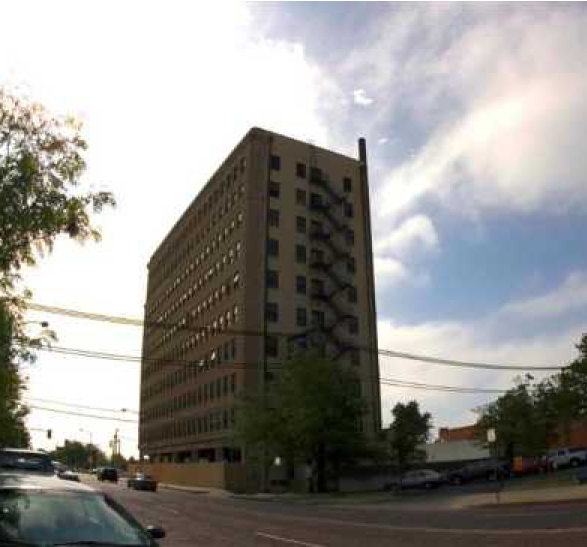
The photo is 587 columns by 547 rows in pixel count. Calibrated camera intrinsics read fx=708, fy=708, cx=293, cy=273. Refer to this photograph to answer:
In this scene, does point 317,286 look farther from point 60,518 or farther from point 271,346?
point 60,518

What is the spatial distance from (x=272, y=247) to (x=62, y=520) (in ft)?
202

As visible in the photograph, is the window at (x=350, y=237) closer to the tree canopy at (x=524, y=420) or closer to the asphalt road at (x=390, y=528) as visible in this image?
the tree canopy at (x=524, y=420)

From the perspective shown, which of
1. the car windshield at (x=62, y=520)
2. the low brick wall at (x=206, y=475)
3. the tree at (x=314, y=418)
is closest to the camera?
the car windshield at (x=62, y=520)

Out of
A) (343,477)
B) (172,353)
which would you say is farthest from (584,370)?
(172,353)

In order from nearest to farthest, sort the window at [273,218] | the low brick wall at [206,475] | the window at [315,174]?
the low brick wall at [206,475], the window at [273,218], the window at [315,174]

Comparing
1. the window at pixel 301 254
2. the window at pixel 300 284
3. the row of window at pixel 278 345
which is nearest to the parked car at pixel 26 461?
the row of window at pixel 278 345

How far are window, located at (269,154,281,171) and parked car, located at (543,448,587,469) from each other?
36.2m

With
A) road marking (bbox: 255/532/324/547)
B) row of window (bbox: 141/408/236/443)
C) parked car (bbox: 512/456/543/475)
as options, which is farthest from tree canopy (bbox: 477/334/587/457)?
road marking (bbox: 255/532/324/547)

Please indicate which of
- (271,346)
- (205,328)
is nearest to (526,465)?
(271,346)

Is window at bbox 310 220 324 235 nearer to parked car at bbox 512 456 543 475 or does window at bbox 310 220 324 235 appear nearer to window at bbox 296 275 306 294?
window at bbox 296 275 306 294

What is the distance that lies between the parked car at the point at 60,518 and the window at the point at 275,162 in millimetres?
64174

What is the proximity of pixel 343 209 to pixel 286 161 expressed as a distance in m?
8.66

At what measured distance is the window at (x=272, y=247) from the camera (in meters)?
67.7

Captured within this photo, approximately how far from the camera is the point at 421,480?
47.7 meters
